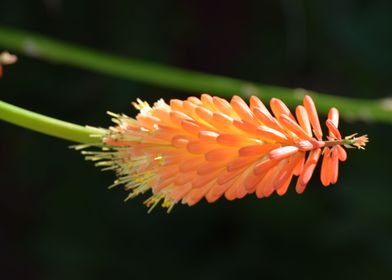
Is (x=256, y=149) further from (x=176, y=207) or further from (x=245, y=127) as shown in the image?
(x=176, y=207)

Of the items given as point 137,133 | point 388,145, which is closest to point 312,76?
point 388,145

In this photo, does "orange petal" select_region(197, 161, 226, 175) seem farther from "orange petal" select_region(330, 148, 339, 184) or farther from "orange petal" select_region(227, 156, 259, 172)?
"orange petal" select_region(330, 148, 339, 184)

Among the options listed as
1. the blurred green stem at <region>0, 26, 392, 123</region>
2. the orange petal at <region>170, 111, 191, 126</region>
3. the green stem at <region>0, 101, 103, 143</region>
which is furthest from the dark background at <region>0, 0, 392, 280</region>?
the orange petal at <region>170, 111, 191, 126</region>

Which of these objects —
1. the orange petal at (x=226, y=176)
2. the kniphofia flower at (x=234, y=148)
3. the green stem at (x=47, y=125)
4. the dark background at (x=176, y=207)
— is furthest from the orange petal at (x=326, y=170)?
the dark background at (x=176, y=207)

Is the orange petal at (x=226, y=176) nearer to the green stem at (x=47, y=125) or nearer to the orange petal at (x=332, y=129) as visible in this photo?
the orange petal at (x=332, y=129)

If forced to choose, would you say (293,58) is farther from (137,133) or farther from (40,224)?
(137,133)

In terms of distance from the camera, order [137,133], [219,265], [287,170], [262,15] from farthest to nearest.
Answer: [262,15] → [219,265] → [137,133] → [287,170]
